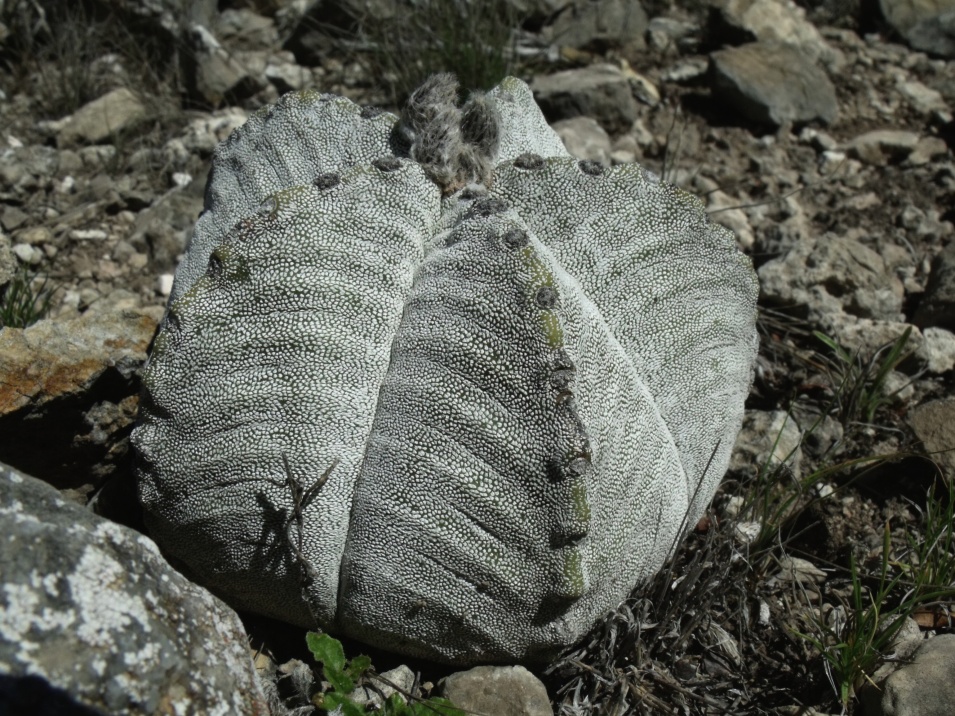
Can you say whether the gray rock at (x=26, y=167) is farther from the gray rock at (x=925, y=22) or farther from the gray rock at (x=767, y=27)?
the gray rock at (x=925, y=22)

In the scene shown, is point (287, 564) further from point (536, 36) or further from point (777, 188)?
point (536, 36)

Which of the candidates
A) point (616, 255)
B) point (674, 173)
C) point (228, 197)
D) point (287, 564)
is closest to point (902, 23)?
point (674, 173)

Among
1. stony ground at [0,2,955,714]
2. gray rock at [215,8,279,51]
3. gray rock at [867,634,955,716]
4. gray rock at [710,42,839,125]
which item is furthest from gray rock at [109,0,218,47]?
gray rock at [867,634,955,716]

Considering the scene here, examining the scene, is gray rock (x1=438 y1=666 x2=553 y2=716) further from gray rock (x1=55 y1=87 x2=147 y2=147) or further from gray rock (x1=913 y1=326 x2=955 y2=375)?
gray rock (x1=55 y1=87 x2=147 y2=147)

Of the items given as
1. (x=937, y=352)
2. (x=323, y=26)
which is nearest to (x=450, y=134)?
(x=937, y=352)

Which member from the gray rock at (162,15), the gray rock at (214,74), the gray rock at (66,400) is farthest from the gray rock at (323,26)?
the gray rock at (66,400)

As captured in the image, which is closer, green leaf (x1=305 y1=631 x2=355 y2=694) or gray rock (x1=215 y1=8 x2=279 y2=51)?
green leaf (x1=305 y1=631 x2=355 y2=694)
